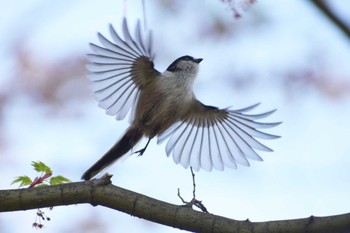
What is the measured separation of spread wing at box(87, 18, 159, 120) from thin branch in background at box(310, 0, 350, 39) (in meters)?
2.31

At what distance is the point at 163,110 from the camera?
376 centimetres

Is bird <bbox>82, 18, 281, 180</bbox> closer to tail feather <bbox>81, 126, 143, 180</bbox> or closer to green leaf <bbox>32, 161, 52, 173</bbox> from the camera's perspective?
tail feather <bbox>81, 126, 143, 180</bbox>

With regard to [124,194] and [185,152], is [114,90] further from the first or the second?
[124,194]

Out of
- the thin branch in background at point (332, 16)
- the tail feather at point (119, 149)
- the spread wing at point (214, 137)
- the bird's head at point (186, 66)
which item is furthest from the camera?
the bird's head at point (186, 66)

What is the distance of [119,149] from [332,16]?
2.62 meters

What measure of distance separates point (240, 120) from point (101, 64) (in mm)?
1025

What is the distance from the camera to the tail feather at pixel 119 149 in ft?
11.2

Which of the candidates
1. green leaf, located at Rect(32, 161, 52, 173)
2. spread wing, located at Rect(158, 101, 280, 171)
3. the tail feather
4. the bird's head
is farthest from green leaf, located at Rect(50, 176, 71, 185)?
the bird's head

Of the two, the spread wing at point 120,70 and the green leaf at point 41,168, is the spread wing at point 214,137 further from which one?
the green leaf at point 41,168

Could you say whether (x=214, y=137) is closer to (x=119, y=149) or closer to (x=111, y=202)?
(x=119, y=149)

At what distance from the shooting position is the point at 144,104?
3768mm

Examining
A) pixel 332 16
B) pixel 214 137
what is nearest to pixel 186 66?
pixel 214 137

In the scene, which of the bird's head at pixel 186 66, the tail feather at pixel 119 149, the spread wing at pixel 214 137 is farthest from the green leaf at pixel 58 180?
the bird's head at pixel 186 66

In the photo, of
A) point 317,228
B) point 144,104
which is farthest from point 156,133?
point 317,228
